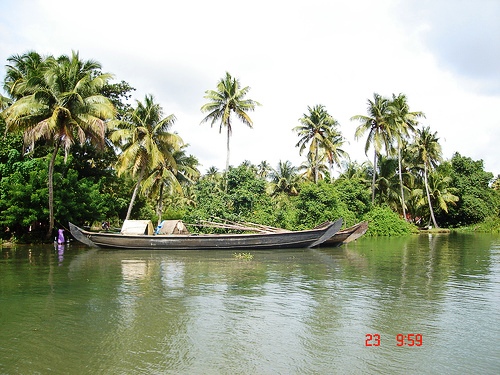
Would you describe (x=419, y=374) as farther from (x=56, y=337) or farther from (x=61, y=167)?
(x=61, y=167)

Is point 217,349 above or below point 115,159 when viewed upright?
below

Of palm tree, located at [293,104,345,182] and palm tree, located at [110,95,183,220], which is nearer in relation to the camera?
palm tree, located at [110,95,183,220]

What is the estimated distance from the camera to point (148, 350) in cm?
621

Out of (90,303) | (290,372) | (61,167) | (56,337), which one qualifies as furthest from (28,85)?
(290,372)

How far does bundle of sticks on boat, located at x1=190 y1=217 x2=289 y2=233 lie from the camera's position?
21.5 meters

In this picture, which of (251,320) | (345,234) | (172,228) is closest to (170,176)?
(172,228)

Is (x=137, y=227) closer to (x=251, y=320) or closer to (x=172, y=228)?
(x=172, y=228)

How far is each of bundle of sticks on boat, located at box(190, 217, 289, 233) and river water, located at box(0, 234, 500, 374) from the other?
276 inches

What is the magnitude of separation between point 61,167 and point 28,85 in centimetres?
523

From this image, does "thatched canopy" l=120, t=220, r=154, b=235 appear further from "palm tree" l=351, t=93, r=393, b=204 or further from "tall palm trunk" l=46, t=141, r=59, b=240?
"palm tree" l=351, t=93, r=393, b=204

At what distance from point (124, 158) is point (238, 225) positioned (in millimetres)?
7948

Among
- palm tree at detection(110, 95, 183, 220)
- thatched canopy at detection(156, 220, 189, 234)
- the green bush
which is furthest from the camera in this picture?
the green bush
